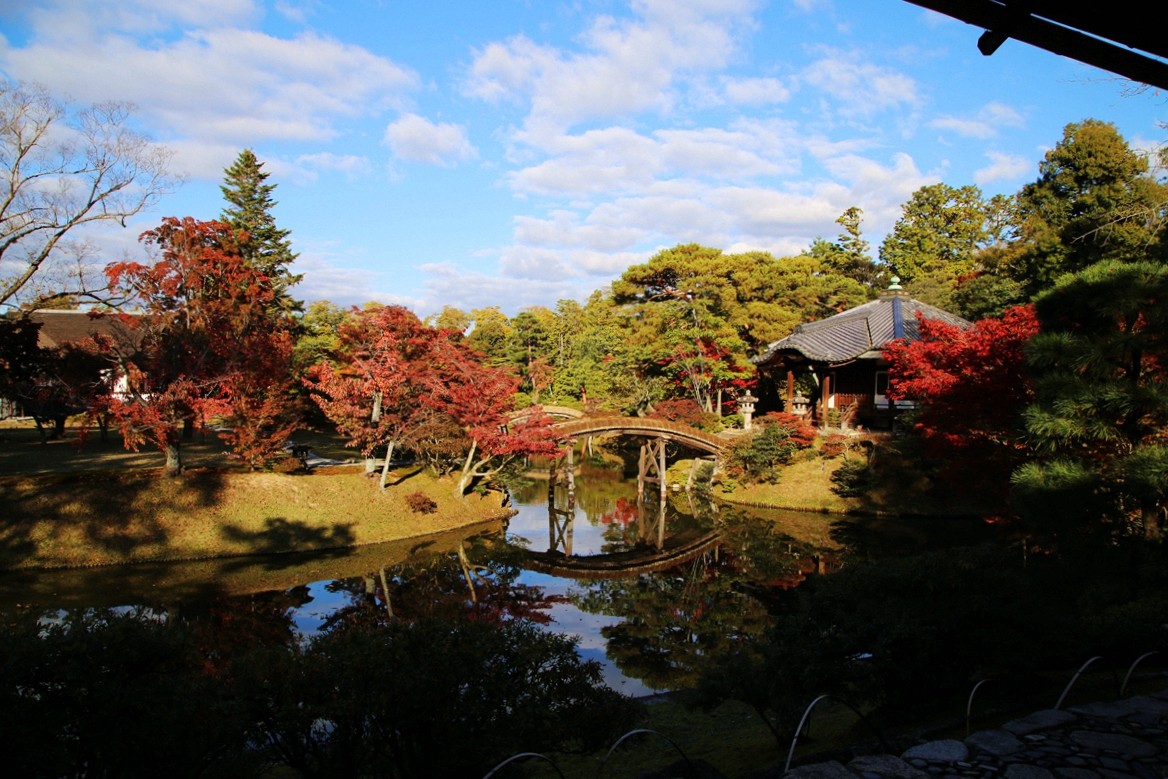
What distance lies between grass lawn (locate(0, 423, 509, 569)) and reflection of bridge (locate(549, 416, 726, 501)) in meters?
3.22

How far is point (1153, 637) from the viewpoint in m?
6.03

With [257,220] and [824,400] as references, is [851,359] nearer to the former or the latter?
[824,400]

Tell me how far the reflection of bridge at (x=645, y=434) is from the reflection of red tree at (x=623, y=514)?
985 mm

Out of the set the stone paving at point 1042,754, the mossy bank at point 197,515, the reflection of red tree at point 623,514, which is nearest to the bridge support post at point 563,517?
the reflection of red tree at point 623,514

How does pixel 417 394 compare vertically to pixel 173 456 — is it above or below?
above

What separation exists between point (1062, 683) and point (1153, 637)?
0.86 metres

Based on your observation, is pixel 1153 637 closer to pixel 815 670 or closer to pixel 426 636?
pixel 815 670

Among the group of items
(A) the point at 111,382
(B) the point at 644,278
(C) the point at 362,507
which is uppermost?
(B) the point at 644,278

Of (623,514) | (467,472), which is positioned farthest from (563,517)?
(467,472)

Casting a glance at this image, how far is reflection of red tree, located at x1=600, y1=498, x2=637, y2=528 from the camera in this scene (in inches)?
903

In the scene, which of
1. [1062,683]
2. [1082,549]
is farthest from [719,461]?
[1062,683]

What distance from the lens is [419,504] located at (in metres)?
19.6

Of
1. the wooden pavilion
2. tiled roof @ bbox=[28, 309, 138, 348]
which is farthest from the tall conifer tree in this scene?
the wooden pavilion

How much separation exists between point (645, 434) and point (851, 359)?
8790 mm
